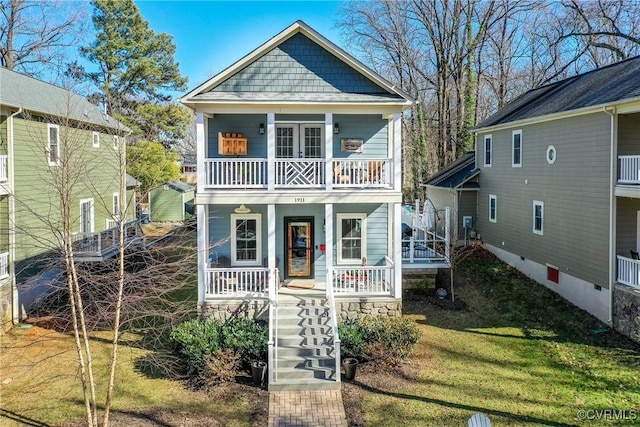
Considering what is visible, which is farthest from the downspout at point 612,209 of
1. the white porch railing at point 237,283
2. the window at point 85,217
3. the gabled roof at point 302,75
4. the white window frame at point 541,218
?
the window at point 85,217

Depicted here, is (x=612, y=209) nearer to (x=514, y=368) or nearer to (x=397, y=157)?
(x=514, y=368)

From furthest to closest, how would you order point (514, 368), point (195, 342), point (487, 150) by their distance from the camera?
point (487, 150) < point (514, 368) < point (195, 342)

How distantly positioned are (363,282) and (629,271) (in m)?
7.55

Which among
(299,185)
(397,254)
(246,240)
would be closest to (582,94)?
(397,254)

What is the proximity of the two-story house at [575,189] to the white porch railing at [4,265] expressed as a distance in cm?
1842

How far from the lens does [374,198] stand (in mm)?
12961

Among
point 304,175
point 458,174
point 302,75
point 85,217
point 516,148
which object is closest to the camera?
point 304,175

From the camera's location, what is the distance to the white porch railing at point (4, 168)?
44.1 ft

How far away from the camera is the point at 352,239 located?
1478 cm

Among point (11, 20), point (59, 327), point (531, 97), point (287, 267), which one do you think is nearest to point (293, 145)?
point (287, 267)

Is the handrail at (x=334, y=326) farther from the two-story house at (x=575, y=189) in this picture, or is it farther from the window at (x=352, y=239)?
the two-story house at (x=575, y=189)

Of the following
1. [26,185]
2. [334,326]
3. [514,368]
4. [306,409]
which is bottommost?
[306,409]

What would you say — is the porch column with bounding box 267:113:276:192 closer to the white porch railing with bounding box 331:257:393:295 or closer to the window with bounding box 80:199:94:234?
the white porch railing with bounding box 331:257:393:295

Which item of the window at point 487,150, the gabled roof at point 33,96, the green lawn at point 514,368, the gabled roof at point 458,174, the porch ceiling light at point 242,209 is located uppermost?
the gabled roof at point 33,96
